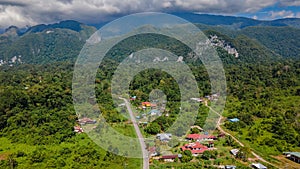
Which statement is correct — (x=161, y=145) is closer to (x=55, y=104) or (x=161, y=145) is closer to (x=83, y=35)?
(x=55, y=104)

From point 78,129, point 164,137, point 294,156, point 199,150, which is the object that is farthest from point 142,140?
point 294,156

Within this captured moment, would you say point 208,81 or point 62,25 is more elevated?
point 62,25

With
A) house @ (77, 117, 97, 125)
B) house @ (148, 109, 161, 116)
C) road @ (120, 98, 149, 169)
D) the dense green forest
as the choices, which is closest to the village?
road @ (120, 98, 149, 169)

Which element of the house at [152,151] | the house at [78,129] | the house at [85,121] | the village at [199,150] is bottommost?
the house at [78,129]

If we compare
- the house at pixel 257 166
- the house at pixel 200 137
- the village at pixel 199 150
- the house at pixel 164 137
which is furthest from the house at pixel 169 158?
the house at pixel 257 166

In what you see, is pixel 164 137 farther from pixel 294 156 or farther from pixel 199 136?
pixel 294 156

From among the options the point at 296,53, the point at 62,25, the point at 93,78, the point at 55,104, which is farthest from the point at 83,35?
the point at 55,104

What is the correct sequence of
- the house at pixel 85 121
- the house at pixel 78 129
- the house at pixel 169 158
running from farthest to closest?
the house at pixel 85 121 < the house at pixel 78 129 < the house at pixel 169 158

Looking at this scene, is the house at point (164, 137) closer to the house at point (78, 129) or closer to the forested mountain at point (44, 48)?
the house at point (78, 129)

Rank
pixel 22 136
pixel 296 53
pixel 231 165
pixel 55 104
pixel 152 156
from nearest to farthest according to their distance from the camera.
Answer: pixel 231 165 → pixel 152 156 → pixel 22 136 → pixel 55 104 → pixel 296 53
